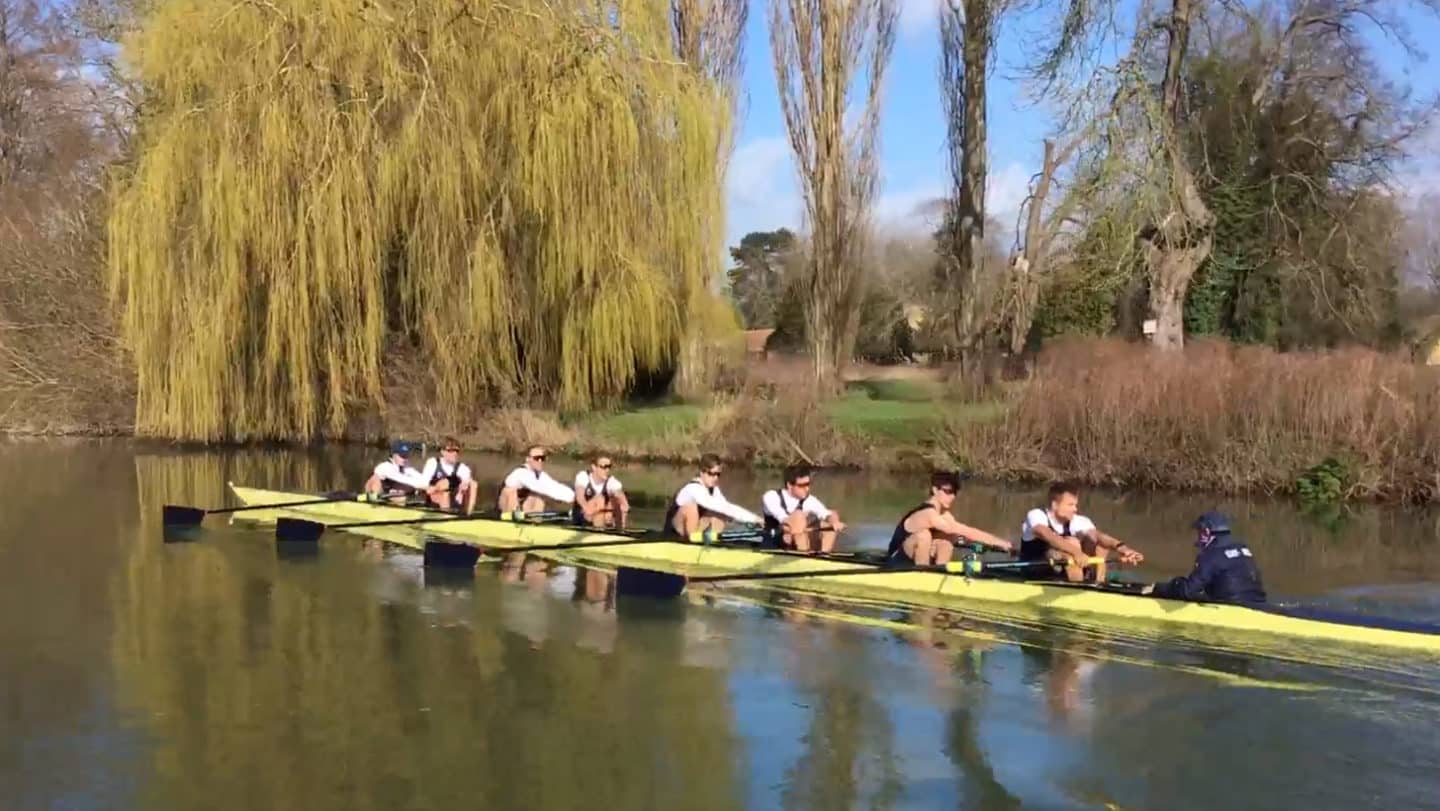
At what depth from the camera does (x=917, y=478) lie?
21062 mm

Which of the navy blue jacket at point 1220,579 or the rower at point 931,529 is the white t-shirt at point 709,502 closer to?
the rower at point 931,529

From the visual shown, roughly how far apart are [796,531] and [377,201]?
41.9 feet

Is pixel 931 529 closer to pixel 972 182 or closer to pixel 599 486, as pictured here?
pixel 599 486

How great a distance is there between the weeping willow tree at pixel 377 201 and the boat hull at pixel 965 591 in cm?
803

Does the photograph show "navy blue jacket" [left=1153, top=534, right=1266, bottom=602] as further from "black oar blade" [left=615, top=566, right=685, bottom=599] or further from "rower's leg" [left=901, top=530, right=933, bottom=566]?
"black oar blade" [left=615, top=566, right=685, bottom=599]

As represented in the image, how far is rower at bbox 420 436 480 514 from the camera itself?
52.7 ft

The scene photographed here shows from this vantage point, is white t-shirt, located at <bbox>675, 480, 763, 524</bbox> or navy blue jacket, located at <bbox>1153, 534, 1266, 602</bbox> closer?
navy blue jacket, located at <bbox>1153, 534, 1266, 602</bbox>

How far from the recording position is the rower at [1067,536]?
10.7 m

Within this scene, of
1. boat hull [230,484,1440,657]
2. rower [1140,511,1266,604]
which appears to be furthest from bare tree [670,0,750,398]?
rower [1140,511,1266,604]

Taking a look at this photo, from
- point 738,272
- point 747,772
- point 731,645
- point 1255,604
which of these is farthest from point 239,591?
point 738,272

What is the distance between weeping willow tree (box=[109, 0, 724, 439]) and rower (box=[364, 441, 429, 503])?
20.6ft

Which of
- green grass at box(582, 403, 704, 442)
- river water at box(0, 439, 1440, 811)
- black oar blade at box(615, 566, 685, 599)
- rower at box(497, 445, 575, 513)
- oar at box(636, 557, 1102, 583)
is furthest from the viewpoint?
green grass at box(582, 403, 704, 442)

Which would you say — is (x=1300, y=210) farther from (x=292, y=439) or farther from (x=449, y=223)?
(x=292, y=439)

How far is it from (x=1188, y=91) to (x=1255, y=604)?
2441 cm
